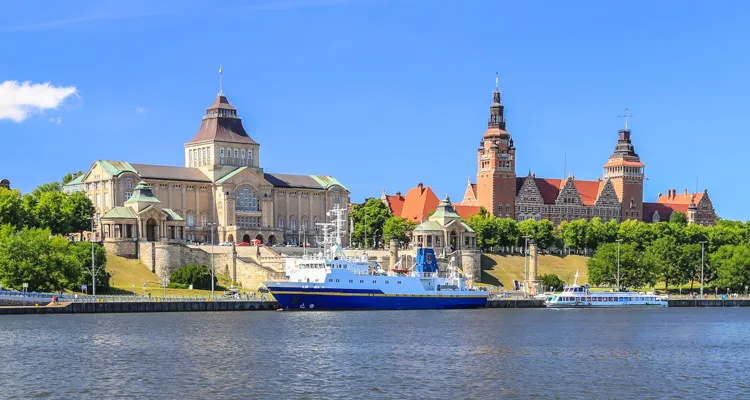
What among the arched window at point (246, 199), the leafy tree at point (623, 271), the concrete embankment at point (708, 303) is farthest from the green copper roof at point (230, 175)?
the concrete embankment at point (708, 303)

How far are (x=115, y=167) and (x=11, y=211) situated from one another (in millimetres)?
23400

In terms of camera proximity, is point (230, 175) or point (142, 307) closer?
point (142, 307)

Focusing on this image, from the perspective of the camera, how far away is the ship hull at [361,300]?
133 metres

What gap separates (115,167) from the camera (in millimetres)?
180625

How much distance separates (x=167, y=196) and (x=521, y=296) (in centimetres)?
5548

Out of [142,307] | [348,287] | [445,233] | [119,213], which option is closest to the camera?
[142,307]

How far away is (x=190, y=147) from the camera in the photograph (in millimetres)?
196875

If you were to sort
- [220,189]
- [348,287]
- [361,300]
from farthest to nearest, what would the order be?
[220,189] → [361,300] → [348,287]

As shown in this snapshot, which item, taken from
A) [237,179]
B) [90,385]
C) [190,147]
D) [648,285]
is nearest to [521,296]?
[648,285]

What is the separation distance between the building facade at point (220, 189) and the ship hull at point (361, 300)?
42333 mm

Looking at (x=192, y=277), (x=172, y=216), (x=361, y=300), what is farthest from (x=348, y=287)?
(x=172, y=216)

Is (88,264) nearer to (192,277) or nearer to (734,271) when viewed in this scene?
(192,277)

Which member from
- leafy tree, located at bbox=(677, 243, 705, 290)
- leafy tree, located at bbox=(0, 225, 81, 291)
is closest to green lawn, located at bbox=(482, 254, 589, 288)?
leafy tree, located at bbox=(677, 243, 705, 290)

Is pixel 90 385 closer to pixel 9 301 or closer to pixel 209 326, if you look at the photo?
pixel 209 326
